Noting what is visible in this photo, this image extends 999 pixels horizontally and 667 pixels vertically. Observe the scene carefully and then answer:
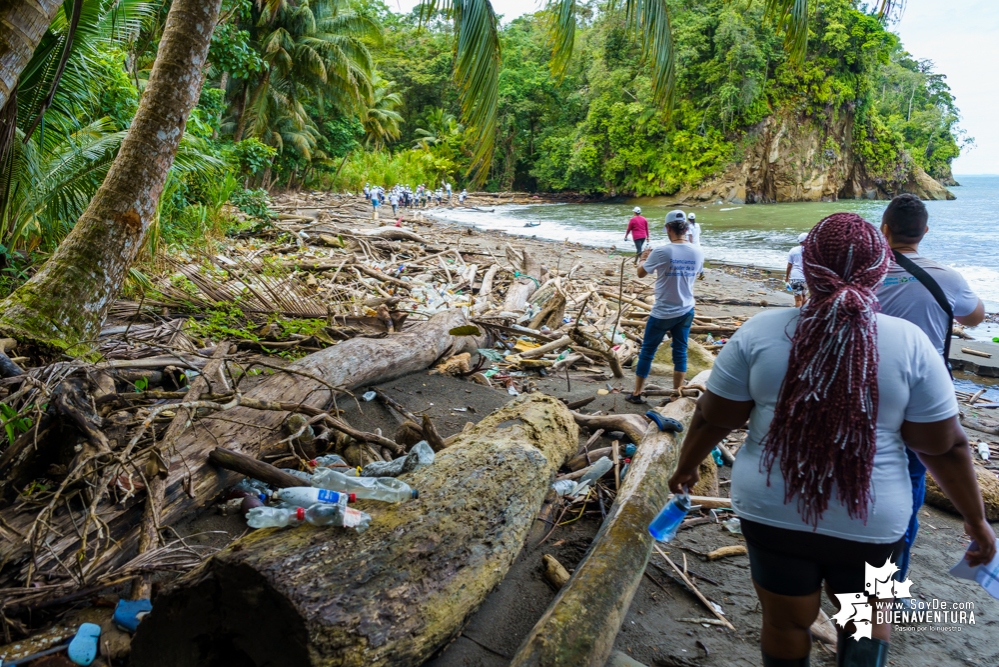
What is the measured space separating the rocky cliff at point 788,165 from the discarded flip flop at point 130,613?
4327 cm

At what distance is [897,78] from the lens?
52875 mm

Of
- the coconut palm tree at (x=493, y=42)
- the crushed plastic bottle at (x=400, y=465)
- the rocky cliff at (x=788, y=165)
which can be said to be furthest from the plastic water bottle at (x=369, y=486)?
the rocky cliff at (x=788, y=165)

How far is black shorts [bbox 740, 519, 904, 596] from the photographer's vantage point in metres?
1.63

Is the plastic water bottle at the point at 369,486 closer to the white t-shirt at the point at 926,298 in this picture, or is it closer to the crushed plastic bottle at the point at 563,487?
the crushed plastic bottle at the point at 563,487

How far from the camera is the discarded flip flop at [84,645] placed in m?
2.09

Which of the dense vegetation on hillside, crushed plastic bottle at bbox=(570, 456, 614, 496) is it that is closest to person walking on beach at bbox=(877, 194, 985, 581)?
crushed plastic bottle at bbox=(570, 456, 614, 496)

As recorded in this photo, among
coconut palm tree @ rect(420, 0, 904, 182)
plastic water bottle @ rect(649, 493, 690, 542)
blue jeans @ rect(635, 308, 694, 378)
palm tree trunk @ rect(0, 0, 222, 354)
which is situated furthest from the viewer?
blue jeans @ rect(635, 308, 694, 378)

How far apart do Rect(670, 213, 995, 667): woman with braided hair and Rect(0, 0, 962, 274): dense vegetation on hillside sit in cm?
372

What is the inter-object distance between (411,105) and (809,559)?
58320mm

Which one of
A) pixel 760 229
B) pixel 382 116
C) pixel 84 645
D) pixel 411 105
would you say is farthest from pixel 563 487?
pixel 411 105

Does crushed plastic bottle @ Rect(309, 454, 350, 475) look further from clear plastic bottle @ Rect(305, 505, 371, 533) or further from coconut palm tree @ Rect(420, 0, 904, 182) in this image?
coconut palm tree @ Rect(420, 0, 904, 182)

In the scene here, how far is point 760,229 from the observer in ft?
90.3

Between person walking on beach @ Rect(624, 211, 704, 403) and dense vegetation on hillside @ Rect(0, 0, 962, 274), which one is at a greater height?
dense vegetation on hillside @ Rect(0, 0, 962, 274)

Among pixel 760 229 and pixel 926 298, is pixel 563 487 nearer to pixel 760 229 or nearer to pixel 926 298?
pixel 926 298
